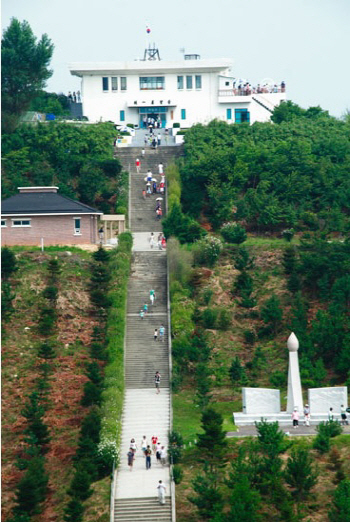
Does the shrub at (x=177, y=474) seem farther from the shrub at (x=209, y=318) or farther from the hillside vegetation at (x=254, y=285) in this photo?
the shrub at (x=209, y=318)

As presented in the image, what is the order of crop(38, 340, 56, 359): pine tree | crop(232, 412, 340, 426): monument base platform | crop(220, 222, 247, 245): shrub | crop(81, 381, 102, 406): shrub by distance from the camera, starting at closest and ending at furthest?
crop(232, 412, 340, 426): monument base platform < crop(81, 381, 102, 406): shrub < crop(38, 340, 56, 359): pine tree < crop(220, 222, 247, 245): shrub

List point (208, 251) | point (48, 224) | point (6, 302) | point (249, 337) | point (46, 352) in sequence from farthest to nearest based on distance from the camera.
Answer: point (48, 224) → point (208, 251) → point (249, 337) → point (6, 302) → point (46, 352)

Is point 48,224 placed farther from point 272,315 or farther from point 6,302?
point 272,315

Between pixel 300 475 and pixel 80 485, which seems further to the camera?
pixel 80 485

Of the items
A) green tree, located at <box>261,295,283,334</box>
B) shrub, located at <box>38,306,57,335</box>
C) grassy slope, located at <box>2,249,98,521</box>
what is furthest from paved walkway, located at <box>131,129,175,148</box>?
shrub, located at <box>38,306,57,335</box>

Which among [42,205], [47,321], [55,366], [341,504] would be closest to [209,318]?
[47,321]

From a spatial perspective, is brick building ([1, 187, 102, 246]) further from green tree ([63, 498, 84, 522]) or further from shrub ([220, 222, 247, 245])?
green tree ([63, 498, 84, 522])

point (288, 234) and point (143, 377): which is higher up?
point (288, 234)
